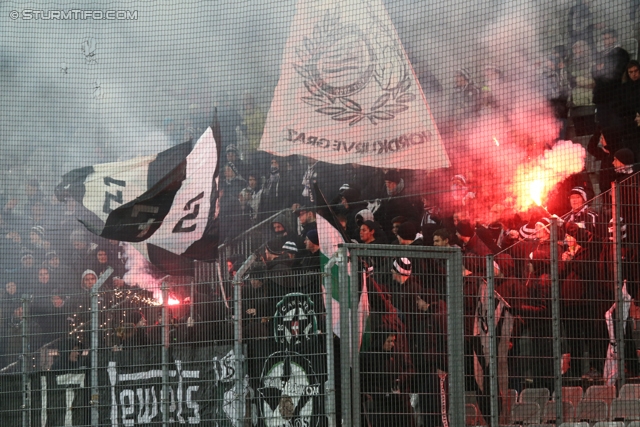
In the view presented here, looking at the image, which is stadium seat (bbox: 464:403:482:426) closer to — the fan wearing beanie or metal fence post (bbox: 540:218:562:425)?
metal fence post (bbox: 540:218:562:425)

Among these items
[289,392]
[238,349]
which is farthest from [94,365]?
[289,392]

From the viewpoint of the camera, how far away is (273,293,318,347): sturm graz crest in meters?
4.65

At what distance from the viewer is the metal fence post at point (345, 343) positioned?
14.2ft

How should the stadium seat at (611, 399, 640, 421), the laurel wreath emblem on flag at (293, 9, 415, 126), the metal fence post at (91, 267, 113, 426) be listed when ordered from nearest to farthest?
1. the stadium seat at (611, 399, 640, 421)
2. the metal fence post at (91, 267, 113, 426)
3. the laurel wreath emblem on flag at (293, 9, 415, 126)

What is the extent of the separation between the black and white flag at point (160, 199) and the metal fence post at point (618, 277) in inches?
249

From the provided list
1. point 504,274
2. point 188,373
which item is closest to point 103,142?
point 188,373

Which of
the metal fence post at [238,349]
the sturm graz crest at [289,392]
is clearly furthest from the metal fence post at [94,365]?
the sturm graz crest at [289,392]

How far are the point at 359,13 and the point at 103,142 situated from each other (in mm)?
3569

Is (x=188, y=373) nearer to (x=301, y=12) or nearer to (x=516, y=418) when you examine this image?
(x=516, y=418)

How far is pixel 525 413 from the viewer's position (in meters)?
4.46

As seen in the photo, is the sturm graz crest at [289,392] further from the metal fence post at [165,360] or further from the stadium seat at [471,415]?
the stadium seat at [471,415]

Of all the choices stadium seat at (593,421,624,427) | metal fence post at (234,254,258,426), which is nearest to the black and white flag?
metal fence post at (234,254,258,426)

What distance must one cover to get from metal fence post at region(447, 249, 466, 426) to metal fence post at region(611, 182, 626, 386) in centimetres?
87

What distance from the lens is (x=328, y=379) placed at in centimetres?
442
